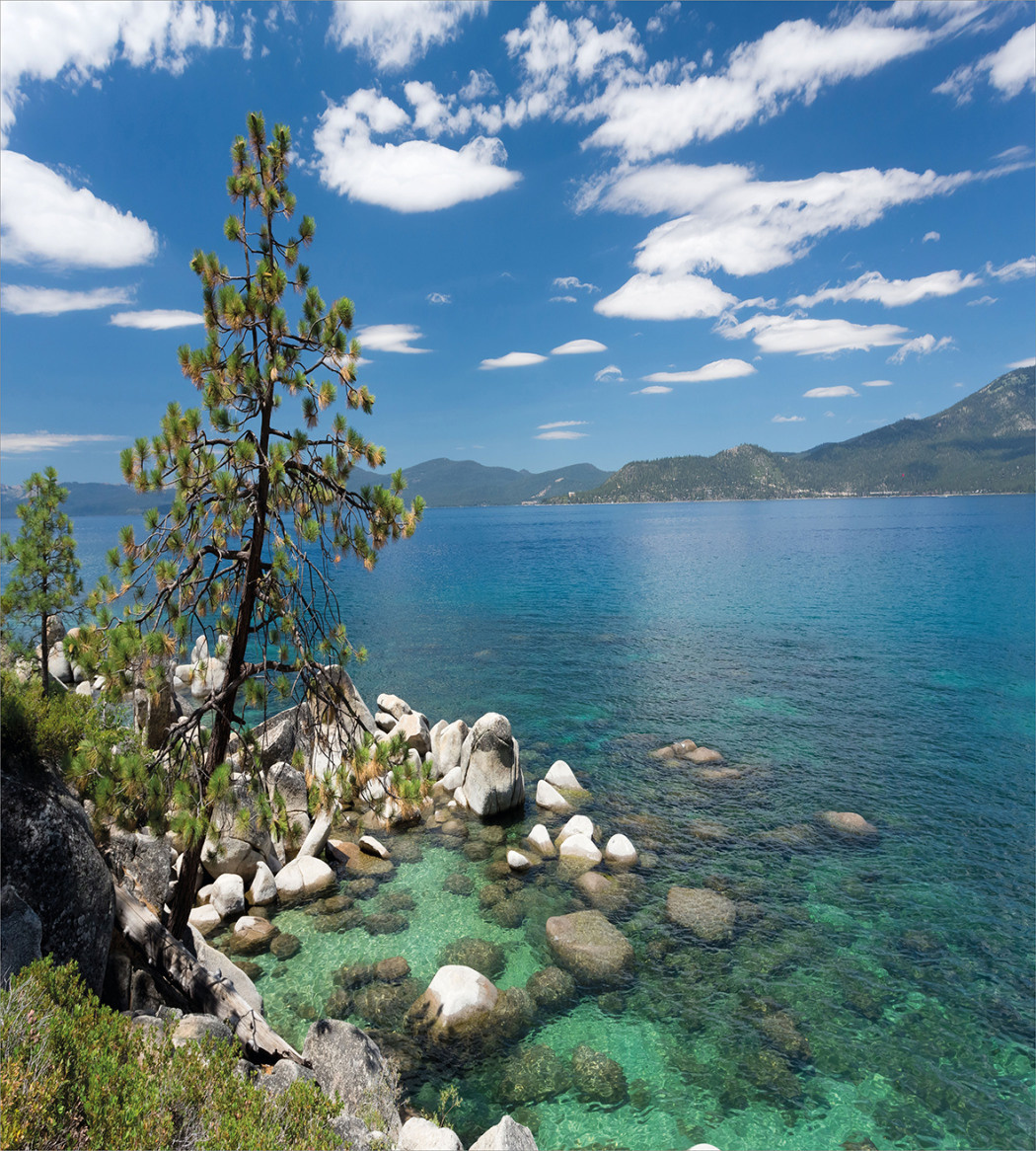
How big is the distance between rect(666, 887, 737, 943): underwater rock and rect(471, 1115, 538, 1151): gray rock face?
759 cm

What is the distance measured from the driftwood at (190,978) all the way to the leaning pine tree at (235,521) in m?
0.62

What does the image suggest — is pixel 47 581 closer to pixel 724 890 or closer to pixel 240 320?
pixel 240 320

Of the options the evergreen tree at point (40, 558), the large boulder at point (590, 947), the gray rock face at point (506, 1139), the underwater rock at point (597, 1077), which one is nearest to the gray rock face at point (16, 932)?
the gray rock face at point (506, 1139)

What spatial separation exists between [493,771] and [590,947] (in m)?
7.37

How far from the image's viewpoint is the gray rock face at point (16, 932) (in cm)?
730

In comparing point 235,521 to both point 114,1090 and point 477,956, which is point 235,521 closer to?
point 114,1090

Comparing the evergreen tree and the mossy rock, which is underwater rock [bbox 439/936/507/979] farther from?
the evergreen tree

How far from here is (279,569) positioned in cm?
998

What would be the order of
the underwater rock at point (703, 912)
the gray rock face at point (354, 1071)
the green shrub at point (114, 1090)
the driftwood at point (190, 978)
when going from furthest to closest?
1. the underwater rock at point (703, 912)
2. the driftwood at point (190, 978)
3. the gray rock face at point (354, 1071)
4. the green shrub at point (114, 1090)

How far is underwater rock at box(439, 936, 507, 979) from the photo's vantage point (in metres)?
13.7

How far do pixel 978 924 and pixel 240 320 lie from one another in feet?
72.6

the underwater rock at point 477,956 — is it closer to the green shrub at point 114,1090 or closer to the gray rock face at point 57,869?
the green shrub at point 114,1090

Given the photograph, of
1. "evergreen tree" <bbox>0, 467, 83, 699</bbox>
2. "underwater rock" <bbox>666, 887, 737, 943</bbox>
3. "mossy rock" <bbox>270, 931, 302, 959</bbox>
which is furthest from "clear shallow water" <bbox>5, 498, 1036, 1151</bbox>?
"evergreen tree" <bbox>0, 467, 83, 699</bbox>

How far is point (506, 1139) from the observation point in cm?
826
